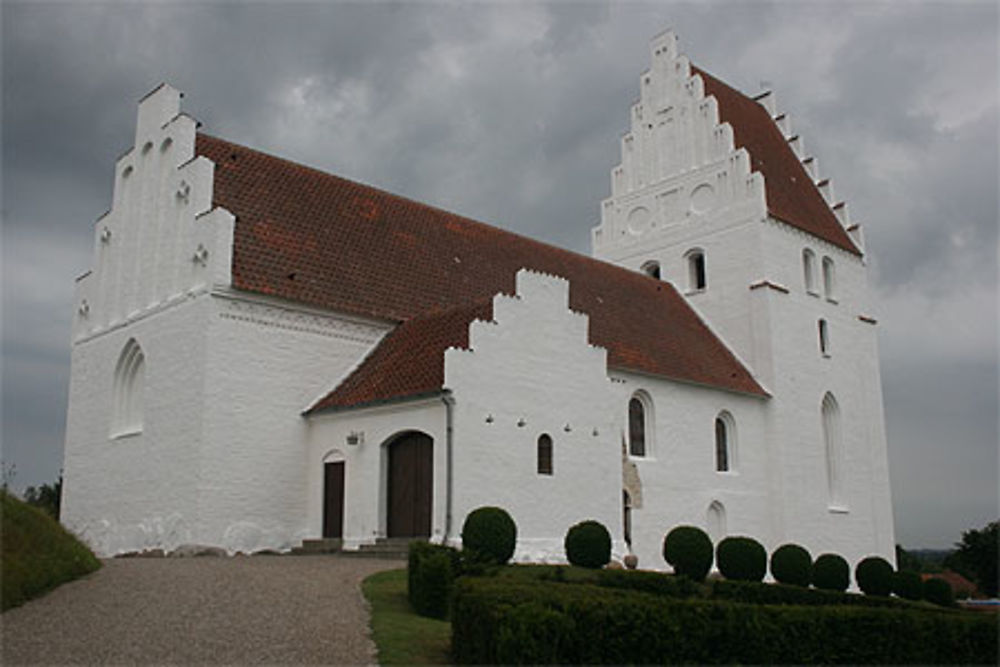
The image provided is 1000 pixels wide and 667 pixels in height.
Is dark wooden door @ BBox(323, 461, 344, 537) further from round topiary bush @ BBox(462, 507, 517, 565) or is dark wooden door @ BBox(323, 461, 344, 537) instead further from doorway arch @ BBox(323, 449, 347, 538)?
round topiary bush @ BBox(462, 507, 517, 565)

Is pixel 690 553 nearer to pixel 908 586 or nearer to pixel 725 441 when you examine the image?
pixel 908 586

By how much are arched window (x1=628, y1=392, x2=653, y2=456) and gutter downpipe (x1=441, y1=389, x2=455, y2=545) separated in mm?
7972

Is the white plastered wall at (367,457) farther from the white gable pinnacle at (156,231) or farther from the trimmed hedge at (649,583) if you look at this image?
the trimmed hedge at (649,583)

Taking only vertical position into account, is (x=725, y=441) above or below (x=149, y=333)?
below

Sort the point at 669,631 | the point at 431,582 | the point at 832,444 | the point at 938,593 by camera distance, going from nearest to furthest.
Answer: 1. the point at 669,631
2. the point at 431,582
3. the point at 938,593
4. the point at 832,444

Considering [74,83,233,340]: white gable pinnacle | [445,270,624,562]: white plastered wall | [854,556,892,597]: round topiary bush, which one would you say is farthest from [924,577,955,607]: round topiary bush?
[74,83,233,340]: white gable pinnacle

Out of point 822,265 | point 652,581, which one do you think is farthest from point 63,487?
point 822,265

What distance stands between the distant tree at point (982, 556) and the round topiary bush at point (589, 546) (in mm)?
47087

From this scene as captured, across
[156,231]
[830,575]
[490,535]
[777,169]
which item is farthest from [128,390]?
[777,169]

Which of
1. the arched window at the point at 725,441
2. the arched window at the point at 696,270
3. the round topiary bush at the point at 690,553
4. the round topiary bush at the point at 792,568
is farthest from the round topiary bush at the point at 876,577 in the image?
the arched window at the point at 696,270

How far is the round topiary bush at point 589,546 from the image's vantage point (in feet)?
55.6

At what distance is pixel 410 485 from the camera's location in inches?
773

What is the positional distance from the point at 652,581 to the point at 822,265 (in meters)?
21.8

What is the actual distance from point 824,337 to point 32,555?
87.6 ft
